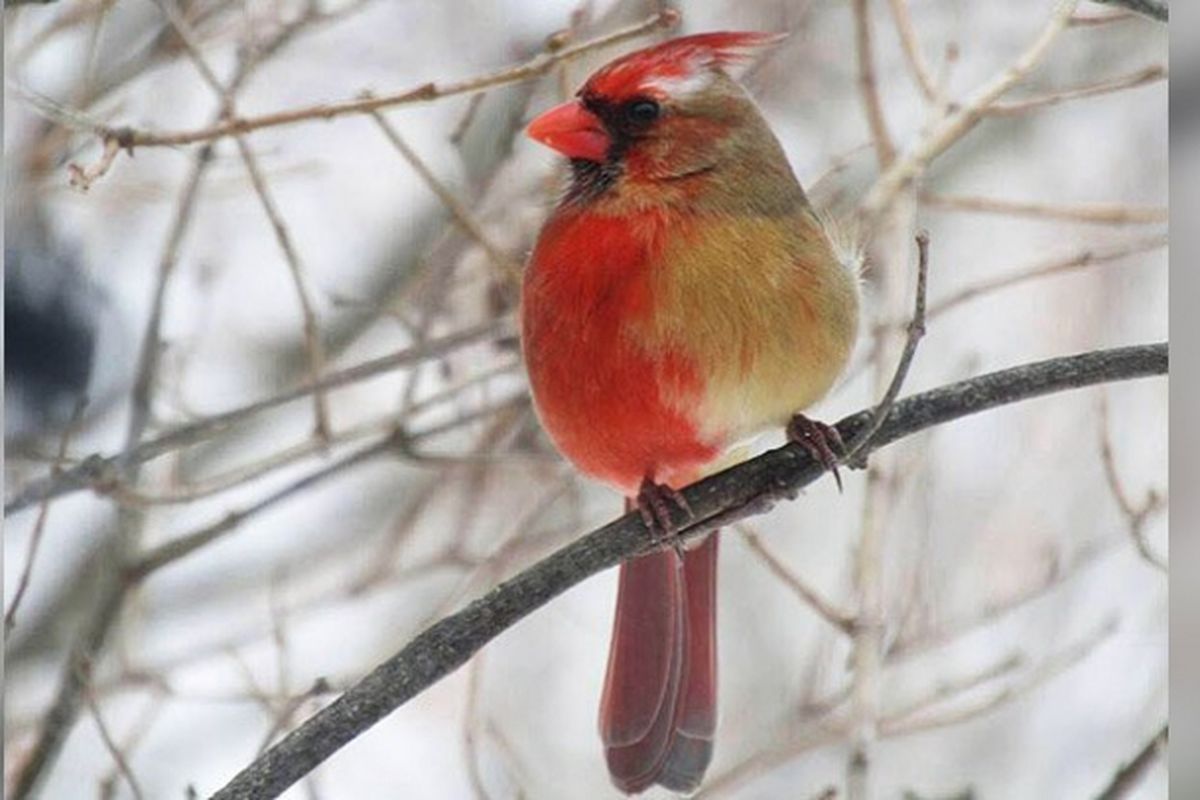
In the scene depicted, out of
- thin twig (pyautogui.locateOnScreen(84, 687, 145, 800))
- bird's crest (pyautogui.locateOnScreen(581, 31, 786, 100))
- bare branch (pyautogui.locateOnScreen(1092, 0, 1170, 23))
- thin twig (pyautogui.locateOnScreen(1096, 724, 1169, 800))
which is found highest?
bare branch (pyautogui.locateOnScreen(1092, 0, 1170, 23))

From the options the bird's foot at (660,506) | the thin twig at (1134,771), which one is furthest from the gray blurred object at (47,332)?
the thin twig at (1134,771)

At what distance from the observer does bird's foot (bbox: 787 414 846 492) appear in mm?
1156

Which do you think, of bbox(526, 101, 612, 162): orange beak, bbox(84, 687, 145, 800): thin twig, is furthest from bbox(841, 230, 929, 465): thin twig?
bbox(84, 687, 145, 800): thin twig

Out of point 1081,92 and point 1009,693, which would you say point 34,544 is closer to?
point 1009,693

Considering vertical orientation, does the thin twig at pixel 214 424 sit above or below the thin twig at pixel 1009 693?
above

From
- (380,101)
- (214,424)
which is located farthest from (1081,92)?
(214,424)

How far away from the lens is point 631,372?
117 cm

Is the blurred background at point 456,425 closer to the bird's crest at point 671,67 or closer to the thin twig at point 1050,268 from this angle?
the thin twig at point 1050,268

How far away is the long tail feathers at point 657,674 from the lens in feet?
→ 4.08

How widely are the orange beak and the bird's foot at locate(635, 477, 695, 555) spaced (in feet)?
0.73

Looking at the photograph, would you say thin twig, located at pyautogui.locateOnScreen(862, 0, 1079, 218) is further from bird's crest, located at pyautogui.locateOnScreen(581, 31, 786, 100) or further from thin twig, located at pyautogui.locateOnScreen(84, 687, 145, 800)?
thin twig, located at pyautogui.locateOnScreen(84, 687, 145, 800)

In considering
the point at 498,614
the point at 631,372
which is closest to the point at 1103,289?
the point at 631,372

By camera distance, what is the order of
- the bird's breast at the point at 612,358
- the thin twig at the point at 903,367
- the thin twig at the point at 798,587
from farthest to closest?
the thin twig at the point at 798,587 → the bird's breast at the point at 612,358 → the thin twig at the point at 903,367

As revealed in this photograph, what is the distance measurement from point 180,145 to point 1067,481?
0.75m
